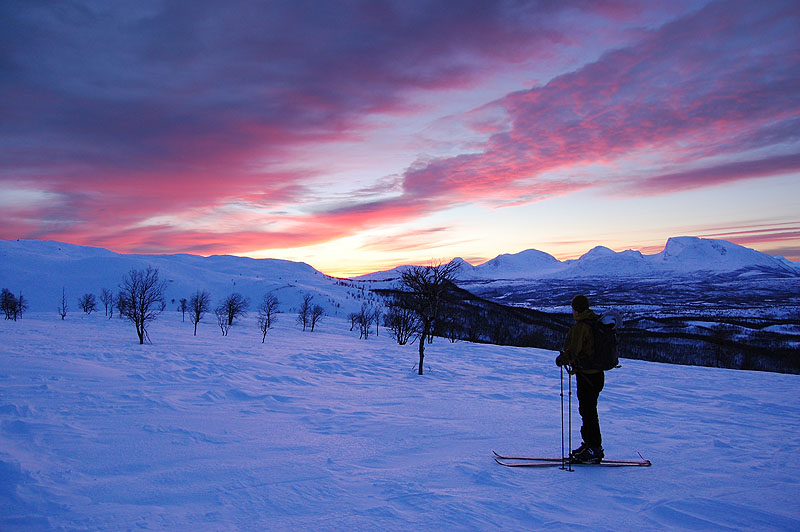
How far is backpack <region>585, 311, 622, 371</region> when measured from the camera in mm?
6016

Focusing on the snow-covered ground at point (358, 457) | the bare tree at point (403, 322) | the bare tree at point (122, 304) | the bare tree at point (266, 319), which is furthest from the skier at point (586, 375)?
the bare tree at point (122, 304)

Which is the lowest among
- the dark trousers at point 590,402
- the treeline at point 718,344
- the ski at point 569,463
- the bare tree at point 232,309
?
the treeline at point 718,344

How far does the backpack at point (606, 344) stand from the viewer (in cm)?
602

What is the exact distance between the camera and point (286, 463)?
575cm

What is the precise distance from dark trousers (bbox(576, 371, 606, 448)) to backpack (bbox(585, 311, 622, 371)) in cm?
21

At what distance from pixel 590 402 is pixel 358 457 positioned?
142 inches

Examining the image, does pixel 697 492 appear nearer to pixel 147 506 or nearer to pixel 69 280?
pixel 147 506

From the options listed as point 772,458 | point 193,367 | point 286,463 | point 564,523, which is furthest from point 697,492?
point 193,367

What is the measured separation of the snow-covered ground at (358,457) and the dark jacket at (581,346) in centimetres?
148

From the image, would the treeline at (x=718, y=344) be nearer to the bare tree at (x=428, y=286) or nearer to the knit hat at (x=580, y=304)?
the bare tree at (x=428, y=286)

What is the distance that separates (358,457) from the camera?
6.11 m

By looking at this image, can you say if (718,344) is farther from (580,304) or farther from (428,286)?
(580,304)

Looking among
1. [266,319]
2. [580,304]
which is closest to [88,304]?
[266,319]

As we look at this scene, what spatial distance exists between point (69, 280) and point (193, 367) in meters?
154
